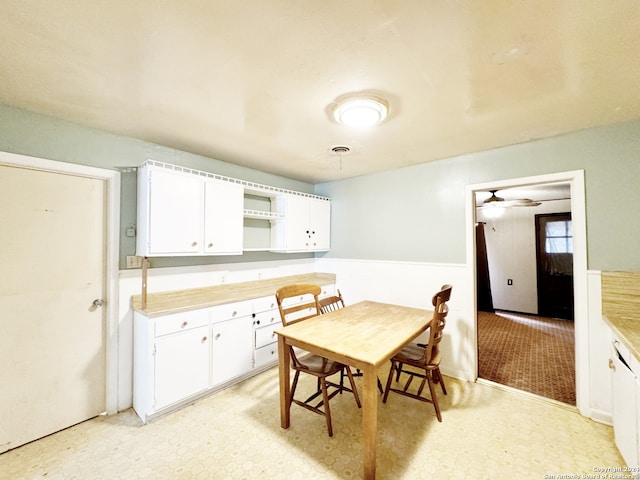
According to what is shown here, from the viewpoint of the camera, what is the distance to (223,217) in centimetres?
271

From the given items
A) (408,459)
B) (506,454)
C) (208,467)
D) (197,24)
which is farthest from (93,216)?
(506,454)

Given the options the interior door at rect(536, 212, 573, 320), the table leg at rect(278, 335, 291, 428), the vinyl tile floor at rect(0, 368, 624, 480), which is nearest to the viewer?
the vinyl tile floor at rect(0, 368, 624, 480)

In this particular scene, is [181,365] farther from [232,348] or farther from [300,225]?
[300,225]

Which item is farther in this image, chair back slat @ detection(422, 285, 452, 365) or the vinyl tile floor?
chair back slat @ detection(422, 285, 452, 365)

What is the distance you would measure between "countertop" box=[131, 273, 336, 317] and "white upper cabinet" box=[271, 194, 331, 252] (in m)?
0.54

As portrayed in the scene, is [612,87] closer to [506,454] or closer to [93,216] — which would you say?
[506,454]

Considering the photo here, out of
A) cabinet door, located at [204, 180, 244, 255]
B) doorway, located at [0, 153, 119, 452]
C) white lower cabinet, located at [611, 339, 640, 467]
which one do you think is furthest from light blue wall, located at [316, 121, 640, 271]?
doorway, located at [0, 153, 119, 452]

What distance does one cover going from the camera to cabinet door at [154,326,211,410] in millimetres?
2102

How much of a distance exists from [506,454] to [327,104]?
2639 mm

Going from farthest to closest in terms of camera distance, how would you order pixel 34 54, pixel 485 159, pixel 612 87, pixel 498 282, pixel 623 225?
pixel 498 282, pixel 485 159, pixel 623 225, pixel 612 87, pixel 34 54

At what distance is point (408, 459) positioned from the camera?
170cm

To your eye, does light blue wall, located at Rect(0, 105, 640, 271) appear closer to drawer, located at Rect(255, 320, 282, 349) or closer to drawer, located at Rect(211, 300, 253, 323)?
drawer, located at Rect(211, 300, 253, 323)

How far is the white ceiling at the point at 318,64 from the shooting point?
1092mm

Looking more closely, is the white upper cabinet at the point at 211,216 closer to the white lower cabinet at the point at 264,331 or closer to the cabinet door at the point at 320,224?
the cabinet door at the point at 320,224
